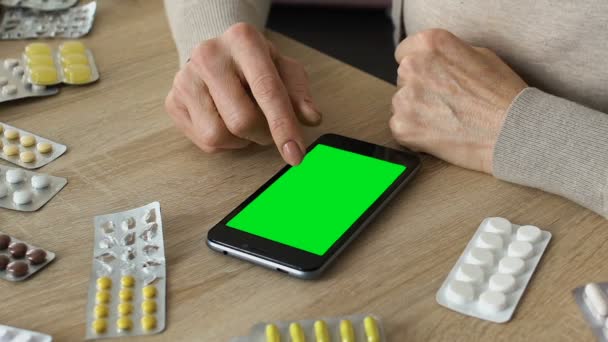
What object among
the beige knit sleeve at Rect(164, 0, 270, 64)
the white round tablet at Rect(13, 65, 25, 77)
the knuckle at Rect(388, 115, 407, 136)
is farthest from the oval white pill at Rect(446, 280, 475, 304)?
the white round tablet at Rect(13, 65, 25, 77)

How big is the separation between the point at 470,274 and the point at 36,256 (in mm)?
356

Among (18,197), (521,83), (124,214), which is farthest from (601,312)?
(18,197)

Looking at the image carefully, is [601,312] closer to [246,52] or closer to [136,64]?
[246,52]

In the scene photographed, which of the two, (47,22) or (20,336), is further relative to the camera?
(47,22)

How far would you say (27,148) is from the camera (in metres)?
0.77

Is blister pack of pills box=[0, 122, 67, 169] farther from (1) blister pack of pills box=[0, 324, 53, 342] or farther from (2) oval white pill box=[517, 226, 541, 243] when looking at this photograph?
(2) oval white pill box=[517, 226, 541, 243]

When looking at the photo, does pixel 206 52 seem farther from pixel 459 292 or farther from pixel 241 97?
pixel 459 292

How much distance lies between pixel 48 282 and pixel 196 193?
6.4 inches

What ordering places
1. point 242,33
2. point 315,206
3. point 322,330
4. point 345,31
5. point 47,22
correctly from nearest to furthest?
point 322,330
point 315,206
point 242,33
point 47,22
point 345,31

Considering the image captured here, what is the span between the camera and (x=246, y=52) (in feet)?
2.51

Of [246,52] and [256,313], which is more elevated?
[246,52]

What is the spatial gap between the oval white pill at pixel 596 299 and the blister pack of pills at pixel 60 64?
1.95 ft

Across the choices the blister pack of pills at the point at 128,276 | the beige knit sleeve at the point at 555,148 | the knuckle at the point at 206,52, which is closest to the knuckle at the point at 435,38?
the beige knit sleeve at the point at 555,148

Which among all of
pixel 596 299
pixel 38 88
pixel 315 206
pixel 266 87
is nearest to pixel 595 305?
pixel 596 299
